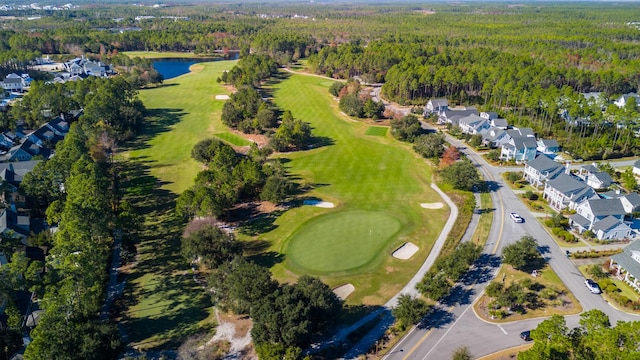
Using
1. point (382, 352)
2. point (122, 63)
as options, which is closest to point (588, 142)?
point (382, 352)

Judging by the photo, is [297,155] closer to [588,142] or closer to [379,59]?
[588,142]

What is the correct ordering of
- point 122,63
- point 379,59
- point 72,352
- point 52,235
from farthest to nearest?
point 122,63 < point 379,59 < point 52,235 < point 72,352

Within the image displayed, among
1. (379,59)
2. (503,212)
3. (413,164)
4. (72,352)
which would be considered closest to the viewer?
(72,352)

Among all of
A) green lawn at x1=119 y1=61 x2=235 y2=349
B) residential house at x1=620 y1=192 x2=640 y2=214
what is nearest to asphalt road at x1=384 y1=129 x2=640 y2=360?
residential house at x1=620 y1=192 x2=640 y2=214

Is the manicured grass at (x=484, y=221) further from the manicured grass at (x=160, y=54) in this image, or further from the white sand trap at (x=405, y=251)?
the manicured grass at (x=160, y=54)

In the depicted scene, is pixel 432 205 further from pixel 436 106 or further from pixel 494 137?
pixel 436 106

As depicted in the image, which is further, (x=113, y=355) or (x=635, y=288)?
(x=635, y=288)

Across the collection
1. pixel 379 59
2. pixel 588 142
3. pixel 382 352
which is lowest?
pixel 382 352
